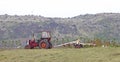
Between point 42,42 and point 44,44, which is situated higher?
point 42,42

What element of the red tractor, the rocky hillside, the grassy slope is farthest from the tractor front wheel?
the rocky hillside

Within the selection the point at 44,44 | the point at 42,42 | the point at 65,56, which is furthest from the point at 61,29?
the point at 65,56

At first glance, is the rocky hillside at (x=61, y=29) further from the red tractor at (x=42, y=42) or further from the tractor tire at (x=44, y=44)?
the tractor tire at (x=44, y=44)

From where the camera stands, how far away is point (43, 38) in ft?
91.5

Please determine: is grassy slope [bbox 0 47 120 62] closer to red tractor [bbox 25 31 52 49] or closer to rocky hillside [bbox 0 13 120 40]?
red tractor [bbox 25 31 52 49]

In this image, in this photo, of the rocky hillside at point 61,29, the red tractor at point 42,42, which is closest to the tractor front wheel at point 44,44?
the red tractor at point 42,42

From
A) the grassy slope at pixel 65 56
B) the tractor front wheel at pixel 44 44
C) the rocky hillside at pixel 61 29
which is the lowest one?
the grassy slope at pixel 65 56

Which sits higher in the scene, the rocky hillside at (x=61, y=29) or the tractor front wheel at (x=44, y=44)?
the rocky hillside at (x=61, y=29)

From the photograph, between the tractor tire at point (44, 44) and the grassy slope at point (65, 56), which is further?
the tractor tire at point (44, 44)

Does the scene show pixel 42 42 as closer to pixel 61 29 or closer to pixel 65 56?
pixel 65 56

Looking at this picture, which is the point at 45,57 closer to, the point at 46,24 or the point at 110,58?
the point at 110,58

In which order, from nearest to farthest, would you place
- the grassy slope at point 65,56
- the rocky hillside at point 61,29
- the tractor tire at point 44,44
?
1. the grassy slope at point 65,56
2. the tractor tire at point 44,44
3. the rocky hillside at point 61,29

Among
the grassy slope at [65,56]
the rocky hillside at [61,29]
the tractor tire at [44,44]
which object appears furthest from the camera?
the rocky hillside at [61,29]

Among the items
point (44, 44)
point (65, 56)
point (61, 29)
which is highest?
point (61, 29)
